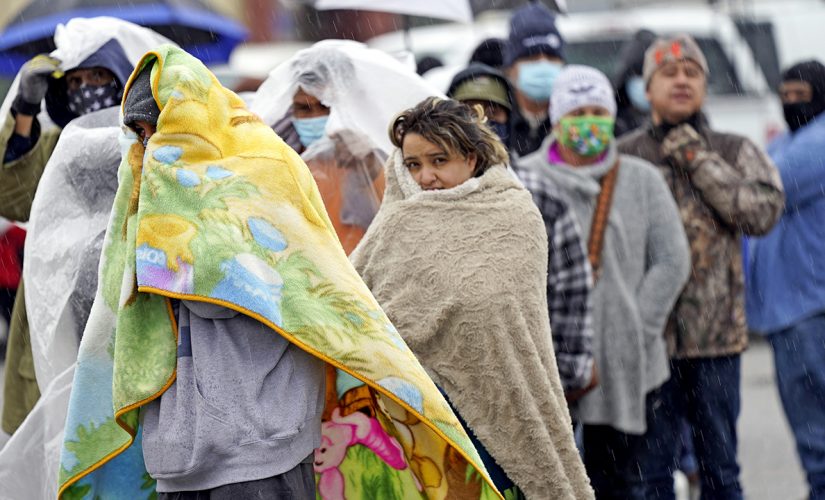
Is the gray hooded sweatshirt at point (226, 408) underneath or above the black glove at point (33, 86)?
underneath

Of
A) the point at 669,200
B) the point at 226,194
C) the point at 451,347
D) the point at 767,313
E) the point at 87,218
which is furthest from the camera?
the point at 767,313

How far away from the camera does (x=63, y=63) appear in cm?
627

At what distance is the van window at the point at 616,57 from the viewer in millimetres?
16062

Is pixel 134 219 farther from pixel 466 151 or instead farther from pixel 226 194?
pixel 466 151

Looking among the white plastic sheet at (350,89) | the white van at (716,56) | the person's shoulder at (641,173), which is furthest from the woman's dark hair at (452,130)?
the white van at (716,56)

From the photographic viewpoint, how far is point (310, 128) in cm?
654

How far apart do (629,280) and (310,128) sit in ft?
5.19

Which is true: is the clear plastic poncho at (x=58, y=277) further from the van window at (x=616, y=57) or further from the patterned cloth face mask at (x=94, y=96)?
the van window at (x=616, y=57)

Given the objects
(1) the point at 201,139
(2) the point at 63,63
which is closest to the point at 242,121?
(1) the point at 201,139

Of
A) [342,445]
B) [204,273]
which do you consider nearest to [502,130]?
[342,445]

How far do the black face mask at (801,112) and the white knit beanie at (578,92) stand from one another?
130 cm

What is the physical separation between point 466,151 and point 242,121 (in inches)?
45.0

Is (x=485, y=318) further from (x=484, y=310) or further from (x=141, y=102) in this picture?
(x=141, y=102)

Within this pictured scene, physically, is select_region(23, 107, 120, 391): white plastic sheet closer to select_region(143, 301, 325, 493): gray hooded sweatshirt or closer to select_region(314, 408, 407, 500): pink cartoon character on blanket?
select_region(314, 408, 407, 500): pink cartoon character on blanket
